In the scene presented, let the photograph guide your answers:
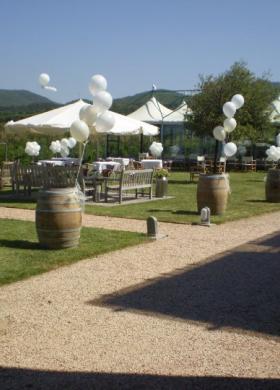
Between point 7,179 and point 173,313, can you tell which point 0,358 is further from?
point 7,179

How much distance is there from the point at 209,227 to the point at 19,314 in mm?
5474

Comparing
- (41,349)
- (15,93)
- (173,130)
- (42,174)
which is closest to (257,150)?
(173,130)

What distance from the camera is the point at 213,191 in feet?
36.4

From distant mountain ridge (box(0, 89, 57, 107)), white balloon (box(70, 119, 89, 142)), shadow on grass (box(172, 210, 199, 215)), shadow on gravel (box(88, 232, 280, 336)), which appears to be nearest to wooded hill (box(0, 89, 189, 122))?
distant mountain ridge (box(0, 89, 57, 107))

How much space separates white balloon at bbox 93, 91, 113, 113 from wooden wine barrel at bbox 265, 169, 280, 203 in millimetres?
5231

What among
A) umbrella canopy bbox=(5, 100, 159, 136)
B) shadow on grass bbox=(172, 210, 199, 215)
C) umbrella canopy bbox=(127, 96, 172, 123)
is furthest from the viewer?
umbrella canopy bbox=(127, 96, 172, 123)

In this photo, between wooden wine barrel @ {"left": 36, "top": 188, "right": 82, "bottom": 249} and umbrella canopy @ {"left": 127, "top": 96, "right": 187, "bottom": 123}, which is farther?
umbrella canopy @ {"left": 127, "top": 96, "right": 187, "bottom": 123}

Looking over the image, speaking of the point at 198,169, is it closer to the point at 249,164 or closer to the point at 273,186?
the point at 249,164

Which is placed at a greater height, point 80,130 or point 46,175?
point 80,130

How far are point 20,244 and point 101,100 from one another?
3.15m

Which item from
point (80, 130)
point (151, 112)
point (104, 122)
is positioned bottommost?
point (80, 130)

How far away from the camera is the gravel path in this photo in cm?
386

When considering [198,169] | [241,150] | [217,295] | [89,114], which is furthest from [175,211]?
[241,150]

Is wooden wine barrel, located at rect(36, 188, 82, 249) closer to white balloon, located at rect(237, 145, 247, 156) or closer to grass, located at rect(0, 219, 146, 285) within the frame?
grass, located at rect(0, 219, 146, 285)
